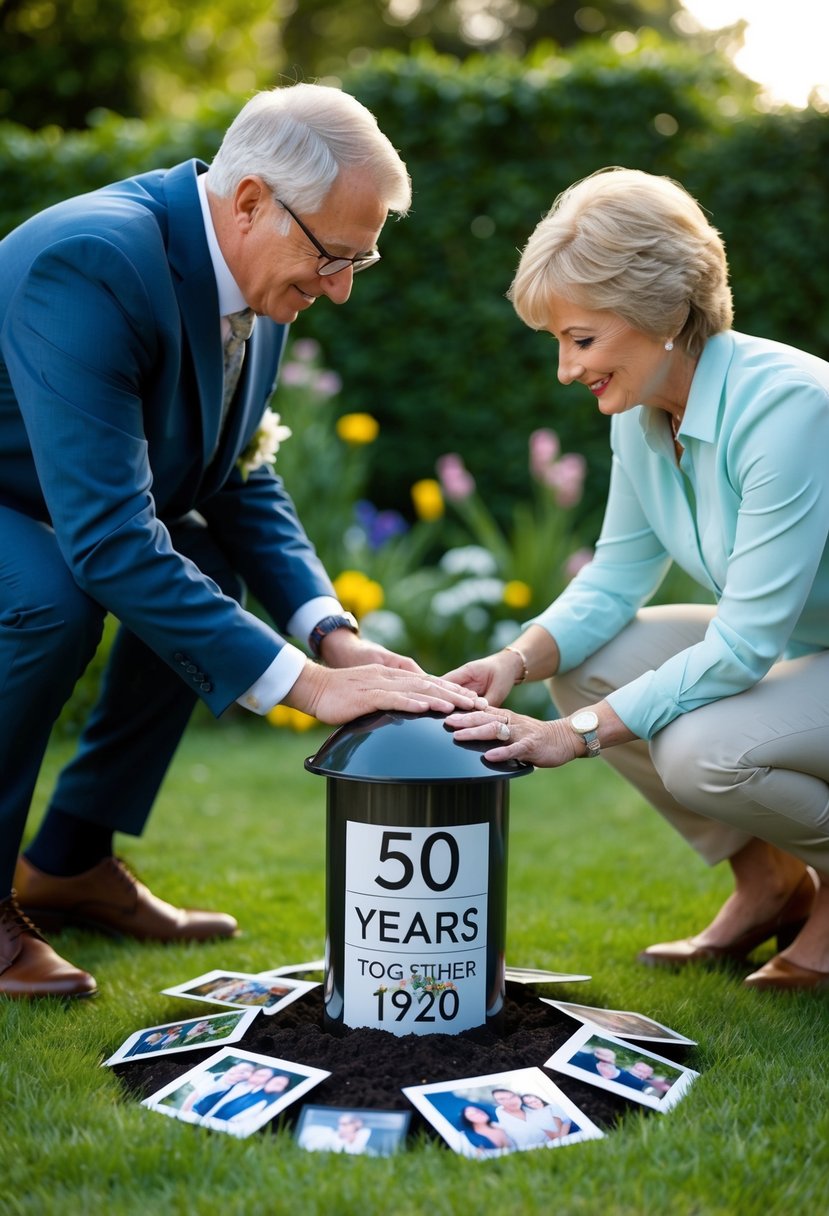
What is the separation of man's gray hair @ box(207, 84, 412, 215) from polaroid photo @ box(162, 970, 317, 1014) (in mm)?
1564

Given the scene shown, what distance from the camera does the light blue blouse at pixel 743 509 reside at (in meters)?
2.37

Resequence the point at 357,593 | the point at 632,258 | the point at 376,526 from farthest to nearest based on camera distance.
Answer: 1. the point at 376,526
2. the point at 357,593
3. the point at 632,258

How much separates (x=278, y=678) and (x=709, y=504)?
0.98 metres

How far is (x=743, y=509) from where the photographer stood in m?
2.42

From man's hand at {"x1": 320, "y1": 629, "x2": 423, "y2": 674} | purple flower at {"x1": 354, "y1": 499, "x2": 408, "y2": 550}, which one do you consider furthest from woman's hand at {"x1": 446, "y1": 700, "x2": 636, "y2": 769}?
purple flower at {"x1": 354, "y1": 499, "x2": 408, "y2": 550}

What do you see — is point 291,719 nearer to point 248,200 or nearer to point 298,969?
point 298,969

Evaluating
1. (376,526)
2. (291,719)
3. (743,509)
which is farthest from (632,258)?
(376,526)

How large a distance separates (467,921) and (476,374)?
5.24m

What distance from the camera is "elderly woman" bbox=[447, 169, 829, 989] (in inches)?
93.6

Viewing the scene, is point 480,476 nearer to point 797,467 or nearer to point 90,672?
point 90,672

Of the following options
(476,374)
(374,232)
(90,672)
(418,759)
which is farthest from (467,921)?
(476,374)

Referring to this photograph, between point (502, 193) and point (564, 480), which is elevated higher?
point (502, 193)

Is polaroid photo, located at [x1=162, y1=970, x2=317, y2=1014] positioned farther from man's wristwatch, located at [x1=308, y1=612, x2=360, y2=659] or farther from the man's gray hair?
the man's gray hair

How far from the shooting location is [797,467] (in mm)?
2355
